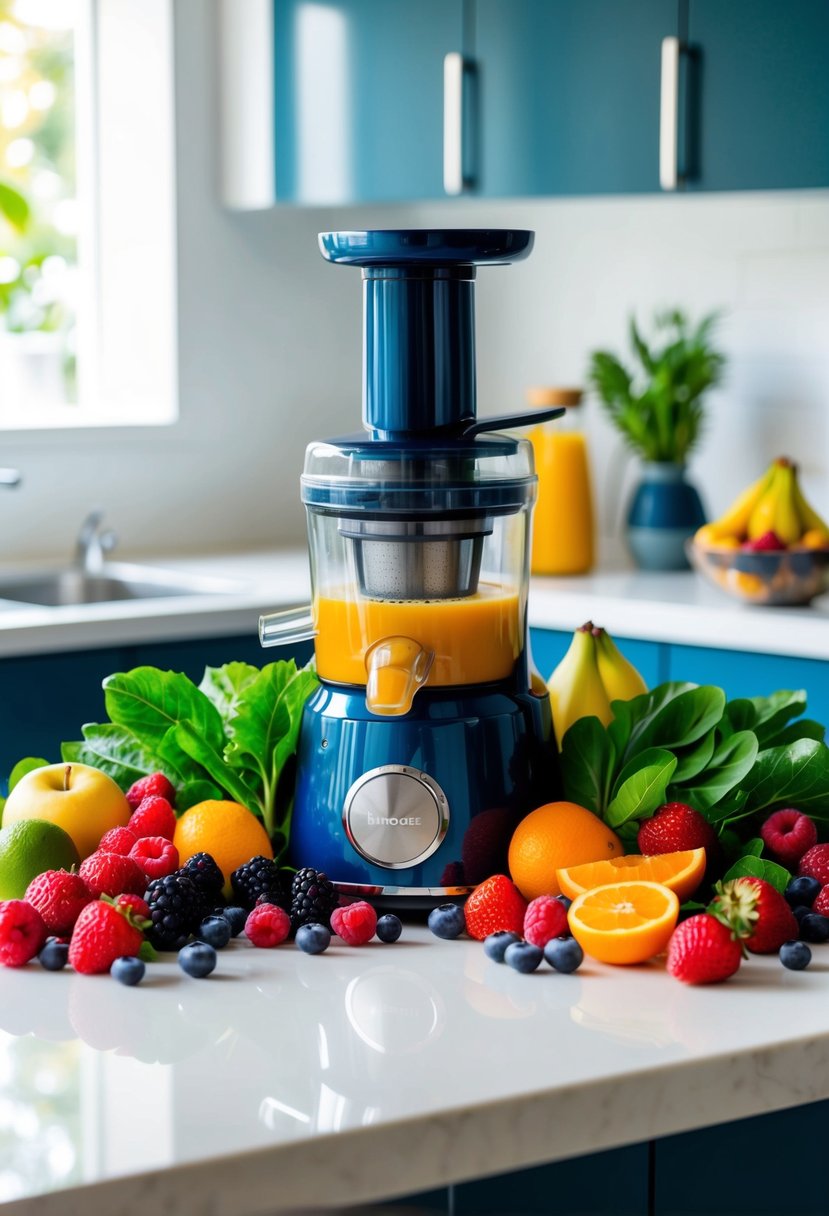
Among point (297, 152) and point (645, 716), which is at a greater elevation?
point (297, 152)

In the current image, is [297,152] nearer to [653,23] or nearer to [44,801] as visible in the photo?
[653,23]

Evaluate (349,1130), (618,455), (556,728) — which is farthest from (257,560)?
(349,1130)

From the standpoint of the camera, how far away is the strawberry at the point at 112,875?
1202 millimetres

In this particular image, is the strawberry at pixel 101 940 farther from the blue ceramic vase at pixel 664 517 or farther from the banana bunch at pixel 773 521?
the blue ceramic vase at pixel 664 517

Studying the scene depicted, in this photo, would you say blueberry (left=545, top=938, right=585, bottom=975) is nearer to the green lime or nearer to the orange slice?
the orange slice

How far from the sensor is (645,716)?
4.45 ft

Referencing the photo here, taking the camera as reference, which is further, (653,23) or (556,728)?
(653,23)

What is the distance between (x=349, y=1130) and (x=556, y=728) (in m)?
0.60

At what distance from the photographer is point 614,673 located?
4.67 feet

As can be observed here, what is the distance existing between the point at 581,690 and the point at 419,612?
207mm

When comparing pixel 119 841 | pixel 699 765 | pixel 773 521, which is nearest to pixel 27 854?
pixel 119 841

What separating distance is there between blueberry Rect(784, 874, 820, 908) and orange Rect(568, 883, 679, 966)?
Answer: 0.10m

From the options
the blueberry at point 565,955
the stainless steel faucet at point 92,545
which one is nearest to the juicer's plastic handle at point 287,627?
the blueberry at point 565,955

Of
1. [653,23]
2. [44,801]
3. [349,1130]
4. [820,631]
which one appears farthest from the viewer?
[653,23]
